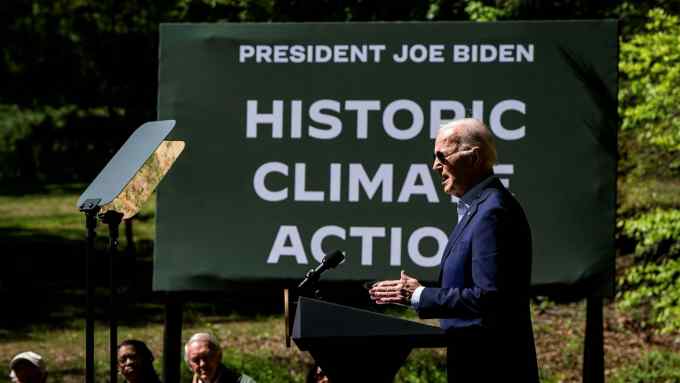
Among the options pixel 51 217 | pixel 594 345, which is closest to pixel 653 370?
pixel 594 345

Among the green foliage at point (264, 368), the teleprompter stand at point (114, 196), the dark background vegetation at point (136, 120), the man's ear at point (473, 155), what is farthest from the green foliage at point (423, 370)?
the man's ear at point (473, 155)

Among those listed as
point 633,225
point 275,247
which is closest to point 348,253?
point 275,247

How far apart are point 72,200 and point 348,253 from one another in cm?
Result: 2475

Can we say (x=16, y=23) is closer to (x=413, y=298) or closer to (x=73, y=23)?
(x=73, y=23)

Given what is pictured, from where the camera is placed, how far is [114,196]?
4.02m

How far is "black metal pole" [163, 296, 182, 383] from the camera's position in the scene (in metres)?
7.26

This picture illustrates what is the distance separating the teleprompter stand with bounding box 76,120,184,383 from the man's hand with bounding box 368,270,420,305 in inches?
37.2

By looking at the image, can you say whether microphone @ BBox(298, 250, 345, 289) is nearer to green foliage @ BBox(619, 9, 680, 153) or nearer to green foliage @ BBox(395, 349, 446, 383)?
green foliage @ BBox(619, 9, 680, 153)

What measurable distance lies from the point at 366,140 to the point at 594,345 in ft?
6.16

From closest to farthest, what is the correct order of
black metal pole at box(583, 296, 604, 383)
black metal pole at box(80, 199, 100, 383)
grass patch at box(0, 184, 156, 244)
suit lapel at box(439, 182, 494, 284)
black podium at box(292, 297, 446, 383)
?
black podium at box(292, 297, 446, 383)
suit lapel at box(439, 182, 494, 284)
black metal pole at box(80, 199, 100, 383)
black metal pole at box(583, 296, 604, 383)
grass patch at box(0, 184, 156, 244)

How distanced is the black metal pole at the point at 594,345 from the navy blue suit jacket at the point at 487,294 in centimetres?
326

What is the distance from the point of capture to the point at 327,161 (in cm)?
688

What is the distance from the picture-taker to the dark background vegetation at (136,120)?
35.6 ft

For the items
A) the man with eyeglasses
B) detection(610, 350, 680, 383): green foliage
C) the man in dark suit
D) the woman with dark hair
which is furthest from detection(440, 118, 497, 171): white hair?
detection(610, 350, 680, 383): green foliage
